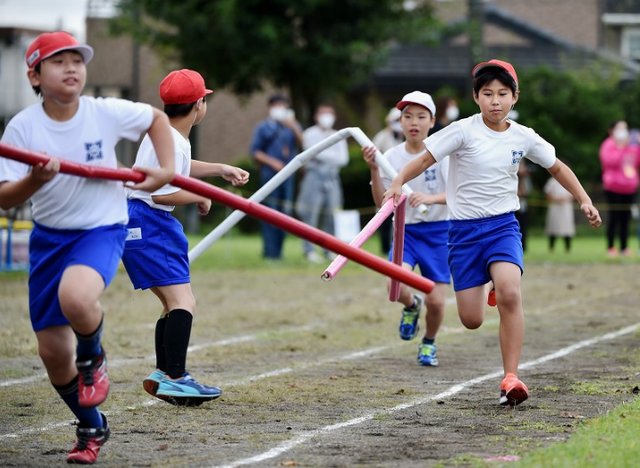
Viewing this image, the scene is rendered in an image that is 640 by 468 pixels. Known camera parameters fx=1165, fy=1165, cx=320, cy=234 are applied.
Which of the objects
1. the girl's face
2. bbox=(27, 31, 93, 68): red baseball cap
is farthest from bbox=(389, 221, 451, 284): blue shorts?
bbox=(27, 31, 93, 68): red baseball cap

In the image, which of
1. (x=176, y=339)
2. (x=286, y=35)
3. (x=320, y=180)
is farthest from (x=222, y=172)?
(x=286, y=35)

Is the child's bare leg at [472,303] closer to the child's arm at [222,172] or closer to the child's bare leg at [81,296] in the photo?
the child's arm at [222,172]

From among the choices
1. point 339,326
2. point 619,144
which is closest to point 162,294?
point 339,326

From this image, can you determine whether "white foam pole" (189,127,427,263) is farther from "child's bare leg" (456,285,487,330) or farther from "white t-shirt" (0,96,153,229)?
"white t-shirt" (0,96,153,229)

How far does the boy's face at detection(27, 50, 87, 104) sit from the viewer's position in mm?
5406

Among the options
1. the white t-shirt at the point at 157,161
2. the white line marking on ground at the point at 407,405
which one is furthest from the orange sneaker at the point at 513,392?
the white t-shirt at the point at 157,161

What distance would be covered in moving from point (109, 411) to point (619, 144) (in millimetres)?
15140

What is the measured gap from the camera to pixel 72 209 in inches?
217

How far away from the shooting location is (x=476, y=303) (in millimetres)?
7445

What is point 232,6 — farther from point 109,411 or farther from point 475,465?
point 475,465

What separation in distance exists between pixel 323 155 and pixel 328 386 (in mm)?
11736

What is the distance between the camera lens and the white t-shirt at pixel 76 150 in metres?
5.46

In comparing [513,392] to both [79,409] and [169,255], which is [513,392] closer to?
[169,255]

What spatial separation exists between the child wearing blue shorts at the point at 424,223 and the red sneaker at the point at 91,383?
3700 mm
